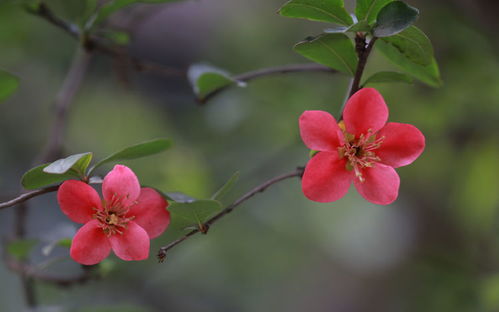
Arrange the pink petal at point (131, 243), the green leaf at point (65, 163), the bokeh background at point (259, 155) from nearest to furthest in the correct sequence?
the green leaf at point (65, 163), the pink petal at point (131, 243), the bokeh background at point (259, 155)

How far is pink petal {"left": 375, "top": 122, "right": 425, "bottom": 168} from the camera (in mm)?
713

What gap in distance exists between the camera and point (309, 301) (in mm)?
2939

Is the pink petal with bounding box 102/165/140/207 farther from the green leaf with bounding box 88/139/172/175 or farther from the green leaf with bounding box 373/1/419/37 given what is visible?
the green leaf with bounding box 373/1/419/37

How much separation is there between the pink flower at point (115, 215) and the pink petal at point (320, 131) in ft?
0.65

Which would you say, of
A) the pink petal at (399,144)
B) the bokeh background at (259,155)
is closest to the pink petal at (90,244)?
the pink petal at (399,144)

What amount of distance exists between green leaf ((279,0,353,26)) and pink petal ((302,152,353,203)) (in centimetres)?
16

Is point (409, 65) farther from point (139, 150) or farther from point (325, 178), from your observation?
point (139, 150)

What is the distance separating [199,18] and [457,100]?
136cm

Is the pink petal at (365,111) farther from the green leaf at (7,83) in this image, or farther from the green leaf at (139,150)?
the green leaf at (7,83)

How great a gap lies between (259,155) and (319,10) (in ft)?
3.61

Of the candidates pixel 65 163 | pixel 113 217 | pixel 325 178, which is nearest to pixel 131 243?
pixel 113 217

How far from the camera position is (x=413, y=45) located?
713 millimetres

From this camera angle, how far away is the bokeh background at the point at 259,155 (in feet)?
5.53

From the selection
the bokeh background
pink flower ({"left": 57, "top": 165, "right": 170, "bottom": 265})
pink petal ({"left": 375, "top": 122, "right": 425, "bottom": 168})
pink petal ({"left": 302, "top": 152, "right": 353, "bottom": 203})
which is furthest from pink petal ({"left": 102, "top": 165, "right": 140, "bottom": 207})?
the bokeh background
